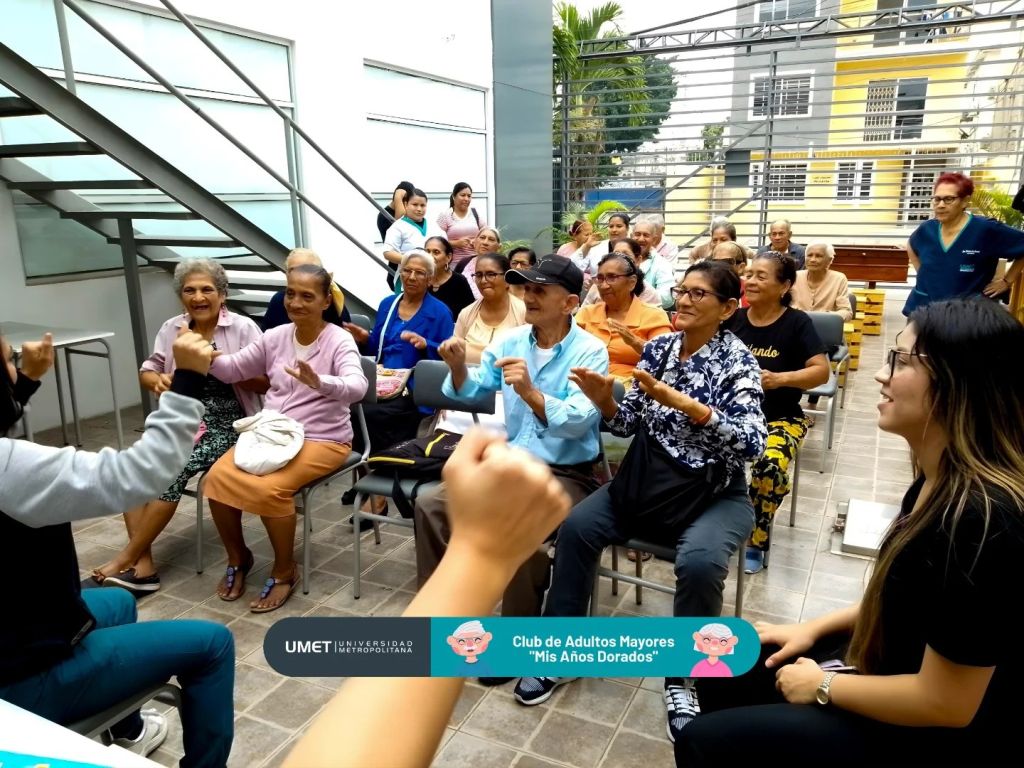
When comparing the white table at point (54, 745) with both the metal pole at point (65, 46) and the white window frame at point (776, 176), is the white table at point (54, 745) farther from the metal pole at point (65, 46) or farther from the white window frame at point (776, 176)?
the white window frame at point (776, 176)

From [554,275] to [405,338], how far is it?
1502 mm

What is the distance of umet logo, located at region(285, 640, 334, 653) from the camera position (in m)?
0.63

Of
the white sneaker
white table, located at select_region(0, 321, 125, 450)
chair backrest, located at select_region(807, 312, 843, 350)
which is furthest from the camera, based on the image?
chair backrest, located at select_region(807, 312, 843, 350)

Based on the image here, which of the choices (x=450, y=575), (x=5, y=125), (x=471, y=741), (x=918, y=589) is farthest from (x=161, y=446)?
(x=5, y=125)

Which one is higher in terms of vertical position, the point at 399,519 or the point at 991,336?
the point at 991,336

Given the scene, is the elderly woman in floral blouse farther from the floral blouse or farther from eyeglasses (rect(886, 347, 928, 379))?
eyeglasses (rect(886, 347, 928, 379))

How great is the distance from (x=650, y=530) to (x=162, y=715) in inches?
68.1

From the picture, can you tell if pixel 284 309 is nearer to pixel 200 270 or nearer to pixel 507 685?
pixel 200 270

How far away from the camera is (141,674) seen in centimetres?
168

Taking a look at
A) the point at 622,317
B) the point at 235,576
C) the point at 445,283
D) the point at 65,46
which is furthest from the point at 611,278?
the point at 65,46

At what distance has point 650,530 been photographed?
8.43ft

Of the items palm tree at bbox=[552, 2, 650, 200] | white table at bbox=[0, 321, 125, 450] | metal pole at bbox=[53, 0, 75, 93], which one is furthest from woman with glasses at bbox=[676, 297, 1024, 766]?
palm tree at bbox=[552, 2, 650, 200]

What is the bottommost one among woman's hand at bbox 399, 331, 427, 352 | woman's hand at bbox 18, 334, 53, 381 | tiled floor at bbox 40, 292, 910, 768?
tiled floor at bbox 40, 292, 910, 768

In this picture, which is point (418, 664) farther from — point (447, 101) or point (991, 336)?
point (447, 101)
